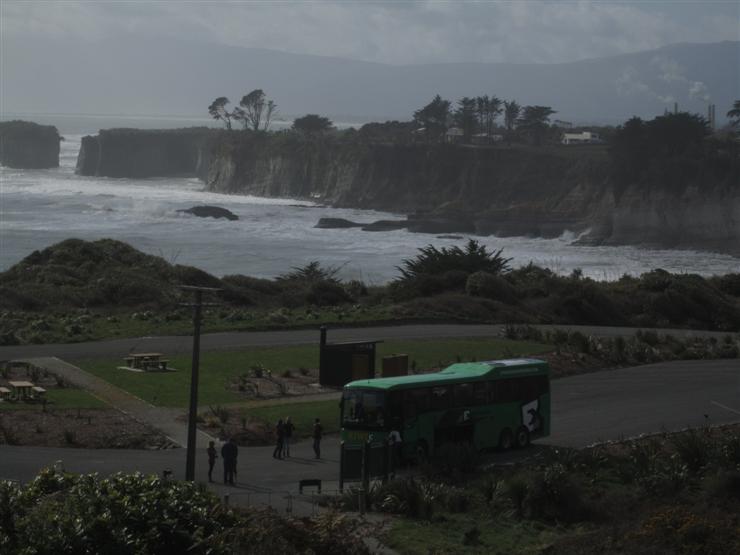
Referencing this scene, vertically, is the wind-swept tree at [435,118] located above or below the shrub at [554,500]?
above

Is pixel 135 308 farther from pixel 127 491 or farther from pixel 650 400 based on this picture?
pixel 127 491

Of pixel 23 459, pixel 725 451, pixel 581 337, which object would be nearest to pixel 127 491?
pixel 23 459

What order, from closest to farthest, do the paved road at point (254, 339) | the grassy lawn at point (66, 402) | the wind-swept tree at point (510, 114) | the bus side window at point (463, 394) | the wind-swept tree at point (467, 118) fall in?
the bus side window at point (463, 394), the grassy lawn at point (66, 402), the paved road at point (254, 339), the wind-swept tree at point (467, 118), the wind-swept tree at point (510, 114)

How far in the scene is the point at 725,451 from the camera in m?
21.8

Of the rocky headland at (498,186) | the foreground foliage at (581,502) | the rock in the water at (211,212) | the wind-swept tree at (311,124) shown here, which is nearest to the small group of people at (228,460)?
the foreground foliage at (581,502)

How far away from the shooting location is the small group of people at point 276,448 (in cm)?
2036

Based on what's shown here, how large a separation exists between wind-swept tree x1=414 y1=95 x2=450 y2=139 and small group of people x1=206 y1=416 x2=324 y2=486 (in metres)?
139

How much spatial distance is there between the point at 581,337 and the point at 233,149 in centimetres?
13223

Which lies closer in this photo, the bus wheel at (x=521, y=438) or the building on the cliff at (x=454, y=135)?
the bus wheel at (x=521, y=438)

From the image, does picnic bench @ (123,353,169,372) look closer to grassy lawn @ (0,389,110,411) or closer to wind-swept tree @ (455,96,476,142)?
grassy lawn @ (0,389,110,411)

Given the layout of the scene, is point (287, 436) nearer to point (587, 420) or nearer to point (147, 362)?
point (587, 420)

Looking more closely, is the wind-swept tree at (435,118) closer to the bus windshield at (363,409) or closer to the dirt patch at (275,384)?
the dirt patch at (275,384)

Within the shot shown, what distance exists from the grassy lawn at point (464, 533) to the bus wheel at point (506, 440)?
193 inches

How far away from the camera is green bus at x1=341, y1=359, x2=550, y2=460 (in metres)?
21.6
